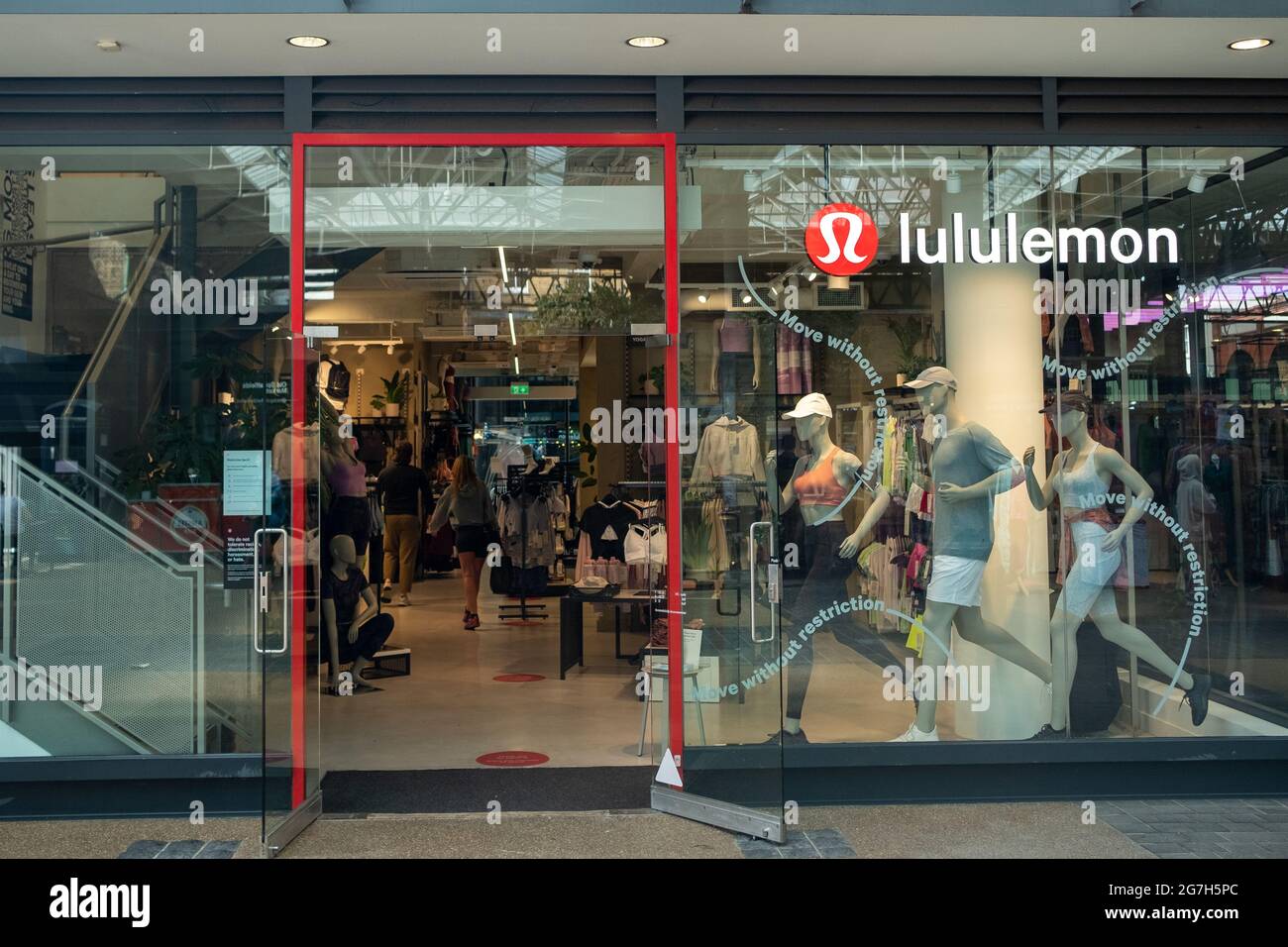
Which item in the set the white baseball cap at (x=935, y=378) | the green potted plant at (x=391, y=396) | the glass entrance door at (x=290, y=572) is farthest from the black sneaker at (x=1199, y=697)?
the green potted plant at (x=391, y=396)

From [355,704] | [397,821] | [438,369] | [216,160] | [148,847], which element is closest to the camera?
[148,847]

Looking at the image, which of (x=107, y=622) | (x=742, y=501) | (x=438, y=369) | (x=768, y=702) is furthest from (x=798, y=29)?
(x=438, y=369)

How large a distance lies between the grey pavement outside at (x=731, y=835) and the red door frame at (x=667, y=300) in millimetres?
616

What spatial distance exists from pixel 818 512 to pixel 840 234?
1283 millimetres

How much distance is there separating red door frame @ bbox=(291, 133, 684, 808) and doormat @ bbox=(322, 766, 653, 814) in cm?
42

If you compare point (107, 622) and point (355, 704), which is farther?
point (355, 704)

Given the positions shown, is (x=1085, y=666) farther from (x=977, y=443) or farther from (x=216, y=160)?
(x=216, y=160)

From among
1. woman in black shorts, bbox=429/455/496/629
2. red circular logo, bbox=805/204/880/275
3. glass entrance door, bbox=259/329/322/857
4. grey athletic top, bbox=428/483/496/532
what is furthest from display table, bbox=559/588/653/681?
Answer: red circular logo, bbox=805/204/880/275

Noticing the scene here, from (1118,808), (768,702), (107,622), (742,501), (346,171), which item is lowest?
(1118,808)

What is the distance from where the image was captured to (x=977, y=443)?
219 inches

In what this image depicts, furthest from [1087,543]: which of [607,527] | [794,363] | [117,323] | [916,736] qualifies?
[117,323]

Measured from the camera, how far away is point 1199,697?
5.59m

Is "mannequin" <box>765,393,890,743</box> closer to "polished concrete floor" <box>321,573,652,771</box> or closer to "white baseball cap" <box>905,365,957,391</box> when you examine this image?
"white baseball cap" <box>905,365,957,391</box>

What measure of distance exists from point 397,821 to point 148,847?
0.97m
